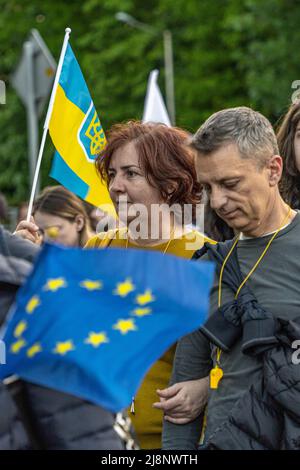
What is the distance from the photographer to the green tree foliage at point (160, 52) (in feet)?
79.3

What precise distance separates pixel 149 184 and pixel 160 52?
24202 mm

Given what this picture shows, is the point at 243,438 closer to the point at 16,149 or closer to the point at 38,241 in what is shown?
the point at 38,241

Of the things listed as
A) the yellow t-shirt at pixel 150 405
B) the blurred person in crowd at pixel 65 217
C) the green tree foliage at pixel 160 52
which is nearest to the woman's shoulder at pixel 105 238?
the yellow t-shirt at pixel 150 405

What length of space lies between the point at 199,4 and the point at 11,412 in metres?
25.4

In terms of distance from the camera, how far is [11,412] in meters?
2.91

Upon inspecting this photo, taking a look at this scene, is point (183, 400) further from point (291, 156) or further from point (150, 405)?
point (291, 156)

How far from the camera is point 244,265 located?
A: 12.1 ft

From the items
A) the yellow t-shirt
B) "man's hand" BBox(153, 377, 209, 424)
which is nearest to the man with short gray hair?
"man's hand" BBox(153, 377, 209, 424)

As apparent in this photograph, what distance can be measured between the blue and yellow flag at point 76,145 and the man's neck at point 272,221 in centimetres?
187

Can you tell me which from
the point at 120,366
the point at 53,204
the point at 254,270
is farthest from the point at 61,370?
the point at 53,204

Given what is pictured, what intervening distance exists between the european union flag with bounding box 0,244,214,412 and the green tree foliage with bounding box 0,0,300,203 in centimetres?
2049

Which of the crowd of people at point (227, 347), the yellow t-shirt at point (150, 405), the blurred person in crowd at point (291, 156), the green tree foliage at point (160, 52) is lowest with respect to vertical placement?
the yellow t-shirt at point (150, 405)

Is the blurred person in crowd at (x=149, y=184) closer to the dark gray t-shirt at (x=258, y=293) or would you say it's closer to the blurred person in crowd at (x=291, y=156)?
the blurred person in crowd at (x=291, y=156)

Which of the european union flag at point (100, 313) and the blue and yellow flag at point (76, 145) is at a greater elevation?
the blue and yellow flag at point (76, 145)
